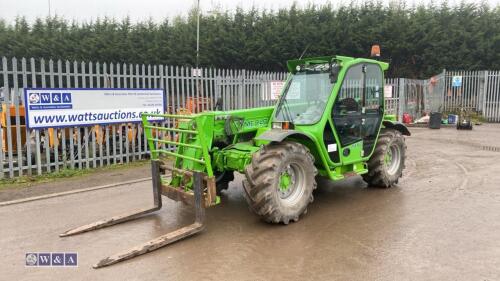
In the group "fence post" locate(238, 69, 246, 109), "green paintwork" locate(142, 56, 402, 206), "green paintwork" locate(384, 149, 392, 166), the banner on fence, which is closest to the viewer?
"green paintwork" locate(142, 56, 402, 206)

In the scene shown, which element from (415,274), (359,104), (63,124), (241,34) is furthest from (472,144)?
(241,34)

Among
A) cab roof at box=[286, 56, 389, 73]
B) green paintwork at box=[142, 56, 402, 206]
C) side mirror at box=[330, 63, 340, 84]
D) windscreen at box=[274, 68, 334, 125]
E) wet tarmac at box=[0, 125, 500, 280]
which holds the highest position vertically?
cab roof at box=[286, 56, 389, 73]

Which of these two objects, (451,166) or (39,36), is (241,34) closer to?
(39,36)

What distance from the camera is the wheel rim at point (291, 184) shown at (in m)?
5.51

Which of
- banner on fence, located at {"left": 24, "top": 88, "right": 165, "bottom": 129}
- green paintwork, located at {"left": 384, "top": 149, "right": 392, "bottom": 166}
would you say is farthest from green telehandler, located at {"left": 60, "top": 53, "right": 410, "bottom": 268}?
banner on fence, located at {"left": 24, "top": 88, "right": 165, "bottom": 129}

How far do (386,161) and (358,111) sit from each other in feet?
4.76

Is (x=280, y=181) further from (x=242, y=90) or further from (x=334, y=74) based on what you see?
(x=242, y=90)

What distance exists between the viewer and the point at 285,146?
5434 mm

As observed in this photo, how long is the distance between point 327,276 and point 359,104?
345cm

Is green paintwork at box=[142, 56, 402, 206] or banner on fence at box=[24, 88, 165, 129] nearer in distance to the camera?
green paintwork at box=[142, 56, 402, 206]

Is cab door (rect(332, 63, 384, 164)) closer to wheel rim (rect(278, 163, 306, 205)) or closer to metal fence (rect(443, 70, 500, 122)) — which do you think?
wheel rim (rect(278, 163, 306, 205))

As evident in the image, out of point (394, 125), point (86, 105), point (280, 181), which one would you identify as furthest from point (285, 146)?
point (86, 105)

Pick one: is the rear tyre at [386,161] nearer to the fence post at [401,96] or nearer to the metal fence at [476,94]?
the fence post at [401,96]

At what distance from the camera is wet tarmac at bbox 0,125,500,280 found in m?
4.14
